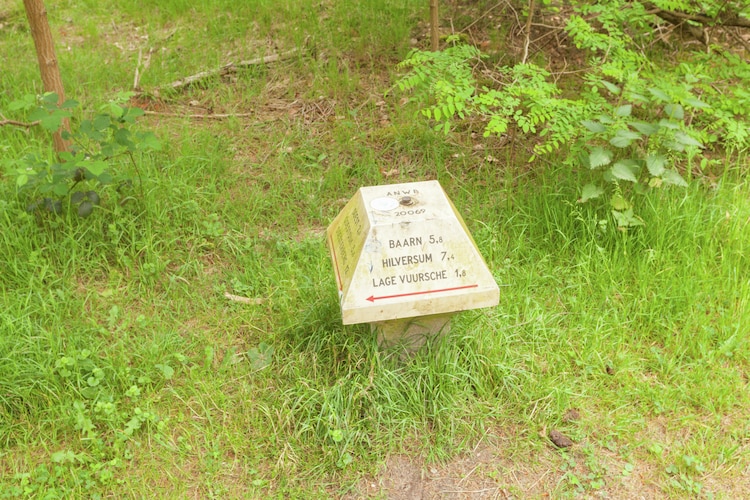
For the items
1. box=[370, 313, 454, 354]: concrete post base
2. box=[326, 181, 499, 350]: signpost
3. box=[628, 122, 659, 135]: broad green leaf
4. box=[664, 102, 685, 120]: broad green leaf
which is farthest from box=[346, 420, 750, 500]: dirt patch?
box=[664, 102, 685, 120]: broad green leaf

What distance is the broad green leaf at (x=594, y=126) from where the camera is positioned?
3.38 m

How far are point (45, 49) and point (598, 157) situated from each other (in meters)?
3.31

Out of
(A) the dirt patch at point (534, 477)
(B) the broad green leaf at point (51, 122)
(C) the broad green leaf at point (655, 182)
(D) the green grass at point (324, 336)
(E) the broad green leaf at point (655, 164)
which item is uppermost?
(B) the broad green leaf at point (51, 122)

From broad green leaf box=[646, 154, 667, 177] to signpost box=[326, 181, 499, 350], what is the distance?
1281 mm

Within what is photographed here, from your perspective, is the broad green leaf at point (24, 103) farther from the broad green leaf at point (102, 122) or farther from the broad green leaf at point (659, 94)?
the broad green leaf at point (659, 94)

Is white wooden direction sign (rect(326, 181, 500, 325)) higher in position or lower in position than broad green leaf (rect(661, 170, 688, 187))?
higher

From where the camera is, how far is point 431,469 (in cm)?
264

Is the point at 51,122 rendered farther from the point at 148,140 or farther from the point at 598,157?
the point at 598,157

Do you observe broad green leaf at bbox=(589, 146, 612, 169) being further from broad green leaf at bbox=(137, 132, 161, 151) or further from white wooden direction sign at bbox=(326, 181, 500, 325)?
broad green leaf at bbox=(137, 132, 161, 151)

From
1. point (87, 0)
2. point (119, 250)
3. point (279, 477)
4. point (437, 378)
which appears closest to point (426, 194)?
point (437, 378)

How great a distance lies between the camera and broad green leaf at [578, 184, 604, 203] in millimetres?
3490

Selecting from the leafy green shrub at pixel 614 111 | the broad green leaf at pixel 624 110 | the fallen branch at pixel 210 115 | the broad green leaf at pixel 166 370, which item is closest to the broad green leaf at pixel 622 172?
the leafy green shrub at pixel 614 111

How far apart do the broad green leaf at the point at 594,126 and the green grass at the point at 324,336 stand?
47 cm

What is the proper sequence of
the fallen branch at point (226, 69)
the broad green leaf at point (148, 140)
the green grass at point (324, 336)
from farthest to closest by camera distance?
1. the fallen branch at point (226, 69)
2. the broad green leaf at point (148, 140)
3. the green grass at point (324, 336)
